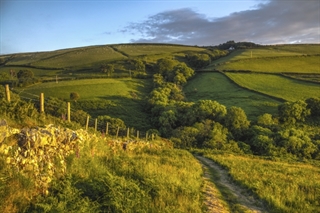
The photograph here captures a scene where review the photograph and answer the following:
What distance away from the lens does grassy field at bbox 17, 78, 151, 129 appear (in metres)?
83.3

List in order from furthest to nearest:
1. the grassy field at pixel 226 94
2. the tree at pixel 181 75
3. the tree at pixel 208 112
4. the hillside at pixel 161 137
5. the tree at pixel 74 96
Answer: the tree at pixel 181 75, the tree at pixel 74 96, the grassy field at pixel 226 94, the tree at pixel 208 112, the hillside at pixel 161 137

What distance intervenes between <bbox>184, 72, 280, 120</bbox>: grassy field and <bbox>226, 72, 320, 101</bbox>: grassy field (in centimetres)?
345

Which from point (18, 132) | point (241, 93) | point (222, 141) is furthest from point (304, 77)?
point (18, 132)

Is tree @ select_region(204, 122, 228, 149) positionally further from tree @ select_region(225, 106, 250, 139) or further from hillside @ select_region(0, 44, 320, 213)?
tree @ select_region(225, 106, 250, 139)

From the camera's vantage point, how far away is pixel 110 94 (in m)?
98.6

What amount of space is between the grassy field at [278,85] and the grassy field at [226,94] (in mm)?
3454

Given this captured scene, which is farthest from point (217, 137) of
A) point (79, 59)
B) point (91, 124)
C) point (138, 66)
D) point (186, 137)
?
point (79, 59)

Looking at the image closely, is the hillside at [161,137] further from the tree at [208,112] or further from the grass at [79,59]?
the grass at [79,59]

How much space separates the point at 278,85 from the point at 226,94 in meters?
17.7

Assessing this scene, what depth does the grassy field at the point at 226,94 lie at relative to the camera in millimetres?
80375

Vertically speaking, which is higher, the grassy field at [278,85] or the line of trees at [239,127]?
the grassy field at [278,85]

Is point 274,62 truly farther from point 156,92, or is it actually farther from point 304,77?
point 156,92

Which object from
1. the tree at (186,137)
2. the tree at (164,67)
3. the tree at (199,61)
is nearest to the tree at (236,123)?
the tree at (186,137)

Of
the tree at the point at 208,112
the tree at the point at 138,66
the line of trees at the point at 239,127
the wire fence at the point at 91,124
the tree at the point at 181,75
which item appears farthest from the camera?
the tree at the point at 138,66
